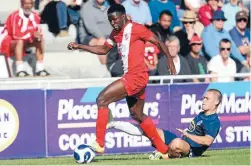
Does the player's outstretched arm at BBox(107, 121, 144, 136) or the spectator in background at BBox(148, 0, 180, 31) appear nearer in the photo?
the player's outstretched arm at BBox(107, 121, 144, 136)

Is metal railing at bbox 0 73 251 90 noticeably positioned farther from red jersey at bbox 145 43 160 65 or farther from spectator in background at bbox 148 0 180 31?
spectator in background at bbox 148 0 180 31

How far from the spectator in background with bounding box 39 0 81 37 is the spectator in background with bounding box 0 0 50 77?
32.2 inches

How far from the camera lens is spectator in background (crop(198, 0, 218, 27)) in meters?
19.8

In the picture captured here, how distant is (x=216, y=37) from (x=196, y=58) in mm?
901

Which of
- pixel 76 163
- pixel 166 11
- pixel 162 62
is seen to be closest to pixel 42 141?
pixel 76 163

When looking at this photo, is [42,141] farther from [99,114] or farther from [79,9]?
[79,9]

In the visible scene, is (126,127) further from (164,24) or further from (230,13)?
(230,13)

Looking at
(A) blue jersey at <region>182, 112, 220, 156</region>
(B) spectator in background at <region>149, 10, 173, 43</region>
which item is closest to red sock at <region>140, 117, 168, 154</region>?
(A) blue jersey at <region>182, 112, 220, 156</region>

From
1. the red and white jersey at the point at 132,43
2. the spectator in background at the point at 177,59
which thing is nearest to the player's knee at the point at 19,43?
the spectator in background at the point at 177,59

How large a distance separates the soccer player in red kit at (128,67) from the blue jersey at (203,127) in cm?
42

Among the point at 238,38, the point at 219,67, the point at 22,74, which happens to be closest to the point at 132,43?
the point at 22,74

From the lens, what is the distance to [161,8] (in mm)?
19016

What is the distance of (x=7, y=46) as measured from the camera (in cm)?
1728

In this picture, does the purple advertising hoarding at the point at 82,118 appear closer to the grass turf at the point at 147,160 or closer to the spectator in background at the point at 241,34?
the grass turf at the point at 147,160
